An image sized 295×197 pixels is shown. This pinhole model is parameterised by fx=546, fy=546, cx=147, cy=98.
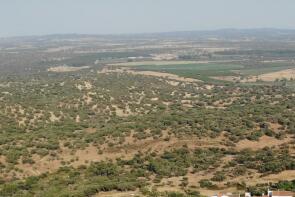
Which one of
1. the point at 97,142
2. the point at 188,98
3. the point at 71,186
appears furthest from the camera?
the point at 188,98

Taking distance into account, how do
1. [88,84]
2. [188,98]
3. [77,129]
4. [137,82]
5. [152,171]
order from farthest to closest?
[137,82] < [88,84] < [188,98] < [77,129] < [152,171]

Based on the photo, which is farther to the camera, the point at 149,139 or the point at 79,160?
the point at 149,139

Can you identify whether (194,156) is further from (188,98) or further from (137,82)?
(137,82)

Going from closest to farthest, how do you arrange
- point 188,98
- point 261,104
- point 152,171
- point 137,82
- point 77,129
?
point 152,171 → point 77,129 → point 261,104 → point 188,98 → point 137,82

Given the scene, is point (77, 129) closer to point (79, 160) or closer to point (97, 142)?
point (97, 142)

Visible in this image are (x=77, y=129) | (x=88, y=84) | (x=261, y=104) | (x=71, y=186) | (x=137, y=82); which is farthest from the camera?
(x=137, y=82)

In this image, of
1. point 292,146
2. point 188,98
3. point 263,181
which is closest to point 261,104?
point 188,98

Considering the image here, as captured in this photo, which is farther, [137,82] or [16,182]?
[137,82]

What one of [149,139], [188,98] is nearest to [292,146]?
[149,139]
